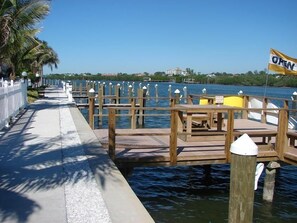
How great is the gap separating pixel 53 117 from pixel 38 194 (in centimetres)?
977

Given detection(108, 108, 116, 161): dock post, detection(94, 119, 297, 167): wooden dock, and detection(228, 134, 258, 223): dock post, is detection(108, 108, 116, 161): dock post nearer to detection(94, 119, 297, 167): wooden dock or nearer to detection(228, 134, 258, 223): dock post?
detection(94, 119, 297, 167): wooden dock

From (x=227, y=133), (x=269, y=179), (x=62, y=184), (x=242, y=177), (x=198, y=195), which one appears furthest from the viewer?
(x=198, y=195)

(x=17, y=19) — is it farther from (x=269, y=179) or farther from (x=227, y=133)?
(x=269, y=179)

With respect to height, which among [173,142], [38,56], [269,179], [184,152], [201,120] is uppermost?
[38,56]

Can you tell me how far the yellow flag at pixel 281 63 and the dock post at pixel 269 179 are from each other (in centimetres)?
387

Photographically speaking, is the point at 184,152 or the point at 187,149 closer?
the point at 184,152

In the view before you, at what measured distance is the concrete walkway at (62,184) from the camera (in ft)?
14.8

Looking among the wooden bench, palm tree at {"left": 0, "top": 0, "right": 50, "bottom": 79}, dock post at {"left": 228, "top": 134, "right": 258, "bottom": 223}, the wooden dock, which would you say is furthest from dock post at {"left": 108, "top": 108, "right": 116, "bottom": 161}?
palm tree at {"left": 0, "top": 0, "right": 50, "bottom": 79}

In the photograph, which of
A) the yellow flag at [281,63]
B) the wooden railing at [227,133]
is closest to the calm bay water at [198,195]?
the wooden railing at [227,133]

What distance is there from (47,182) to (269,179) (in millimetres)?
5467

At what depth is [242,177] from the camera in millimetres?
3584

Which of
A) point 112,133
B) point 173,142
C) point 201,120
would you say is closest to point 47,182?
point 112,133

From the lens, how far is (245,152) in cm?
352

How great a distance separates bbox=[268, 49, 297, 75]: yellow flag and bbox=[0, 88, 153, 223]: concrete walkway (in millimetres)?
6371
